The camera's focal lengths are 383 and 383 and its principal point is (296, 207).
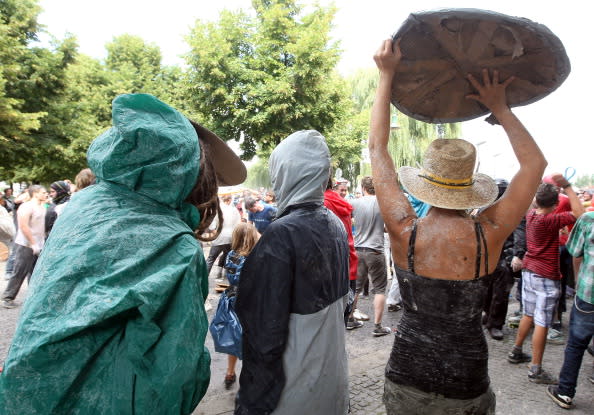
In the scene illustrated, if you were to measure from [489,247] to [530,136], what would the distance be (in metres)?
0.55

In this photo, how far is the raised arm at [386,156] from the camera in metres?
1.77

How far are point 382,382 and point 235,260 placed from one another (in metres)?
1.92

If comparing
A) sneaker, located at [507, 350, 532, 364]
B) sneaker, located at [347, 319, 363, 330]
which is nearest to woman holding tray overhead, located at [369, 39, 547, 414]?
sneaker, located at [507, 350, 532, 364]

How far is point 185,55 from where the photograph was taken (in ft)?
51.5

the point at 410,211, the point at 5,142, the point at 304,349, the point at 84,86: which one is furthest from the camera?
the point at 84,86

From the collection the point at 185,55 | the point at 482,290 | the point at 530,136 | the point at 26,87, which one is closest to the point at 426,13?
the point at 530,136

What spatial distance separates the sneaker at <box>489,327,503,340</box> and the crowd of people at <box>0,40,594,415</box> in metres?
1.83

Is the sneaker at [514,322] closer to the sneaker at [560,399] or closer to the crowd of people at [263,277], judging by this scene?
the sneaker at [560,399]

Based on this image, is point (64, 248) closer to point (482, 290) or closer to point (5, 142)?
point (482, 290)

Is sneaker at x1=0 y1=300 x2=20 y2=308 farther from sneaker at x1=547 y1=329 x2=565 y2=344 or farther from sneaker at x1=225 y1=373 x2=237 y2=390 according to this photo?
sneaker at x1=547 y1=329 x2=565 y2=344

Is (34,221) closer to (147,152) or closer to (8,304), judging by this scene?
(8,304)

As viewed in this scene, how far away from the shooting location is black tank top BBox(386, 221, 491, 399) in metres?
1.73

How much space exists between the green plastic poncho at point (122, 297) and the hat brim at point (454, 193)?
115cm

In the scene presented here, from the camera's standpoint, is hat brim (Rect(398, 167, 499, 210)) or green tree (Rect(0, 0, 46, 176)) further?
green tree (Rect(0, 0, 46, 176))
